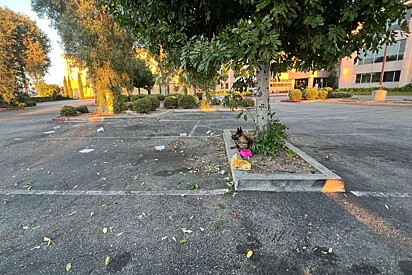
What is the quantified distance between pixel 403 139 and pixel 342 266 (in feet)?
19.0

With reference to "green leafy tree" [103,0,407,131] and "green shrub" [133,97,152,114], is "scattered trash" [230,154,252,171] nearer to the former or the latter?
"green leafy tree" [103,0,407,131]

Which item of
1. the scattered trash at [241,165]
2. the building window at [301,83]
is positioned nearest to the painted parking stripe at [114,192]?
the scattered trash at [241,165]

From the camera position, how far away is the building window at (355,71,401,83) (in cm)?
2410

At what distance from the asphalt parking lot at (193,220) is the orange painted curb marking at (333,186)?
0.10 meters

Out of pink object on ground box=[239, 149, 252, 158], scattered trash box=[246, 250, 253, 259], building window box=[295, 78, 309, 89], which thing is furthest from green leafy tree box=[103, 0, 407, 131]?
building window box=[295, 78, 309, 89]

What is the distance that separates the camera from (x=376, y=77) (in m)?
26.1

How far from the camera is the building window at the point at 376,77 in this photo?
2410 centimetres

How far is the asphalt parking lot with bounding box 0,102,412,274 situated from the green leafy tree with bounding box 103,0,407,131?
1.75 metres

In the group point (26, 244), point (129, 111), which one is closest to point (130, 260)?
point (26, 244)

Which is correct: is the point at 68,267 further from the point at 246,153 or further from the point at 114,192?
the point at 246,153

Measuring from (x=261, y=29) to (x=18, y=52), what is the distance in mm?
23975

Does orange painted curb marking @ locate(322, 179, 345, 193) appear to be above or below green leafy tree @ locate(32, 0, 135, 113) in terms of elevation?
below

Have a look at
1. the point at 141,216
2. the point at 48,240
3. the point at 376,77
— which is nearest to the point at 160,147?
the point at 141,216

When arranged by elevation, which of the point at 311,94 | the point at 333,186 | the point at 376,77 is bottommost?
the point at 333,186
